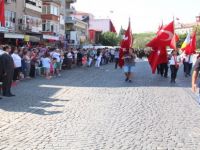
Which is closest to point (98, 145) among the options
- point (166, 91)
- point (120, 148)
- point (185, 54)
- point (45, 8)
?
point (120, 148)

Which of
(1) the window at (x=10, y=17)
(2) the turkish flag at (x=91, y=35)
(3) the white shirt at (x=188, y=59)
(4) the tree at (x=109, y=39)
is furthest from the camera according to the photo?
(4) the tree at (x=109, y=39)

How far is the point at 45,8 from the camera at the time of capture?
6856cm

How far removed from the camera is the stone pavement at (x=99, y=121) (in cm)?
845

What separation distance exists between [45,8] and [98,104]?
56063 millimetres

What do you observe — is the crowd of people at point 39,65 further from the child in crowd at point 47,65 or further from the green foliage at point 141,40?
the green foliage at point 141,40

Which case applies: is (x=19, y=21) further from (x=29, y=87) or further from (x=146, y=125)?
(x=146, y=125)

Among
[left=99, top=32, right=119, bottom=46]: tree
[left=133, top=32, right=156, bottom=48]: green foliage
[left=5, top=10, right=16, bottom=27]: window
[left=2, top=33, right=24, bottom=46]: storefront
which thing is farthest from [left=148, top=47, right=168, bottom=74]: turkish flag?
[left=133, top=32, right=156, bottom=48]: green foliage

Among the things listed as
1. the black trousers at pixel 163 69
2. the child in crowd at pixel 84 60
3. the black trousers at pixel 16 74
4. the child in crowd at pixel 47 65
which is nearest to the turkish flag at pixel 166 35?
the black trousers at pixel 163 69

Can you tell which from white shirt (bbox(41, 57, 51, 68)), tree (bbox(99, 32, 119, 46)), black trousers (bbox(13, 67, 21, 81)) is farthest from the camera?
tree (bbox(99, 32, 119, 46))

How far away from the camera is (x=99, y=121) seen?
1082 cm

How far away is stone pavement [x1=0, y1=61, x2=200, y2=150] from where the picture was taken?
27.7 ft

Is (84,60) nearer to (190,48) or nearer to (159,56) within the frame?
(190,48)

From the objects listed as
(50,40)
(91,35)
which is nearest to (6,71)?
(50,40)

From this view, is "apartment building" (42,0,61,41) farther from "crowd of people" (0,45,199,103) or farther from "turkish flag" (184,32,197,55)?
"crowd of people" (0,45,199,103)
